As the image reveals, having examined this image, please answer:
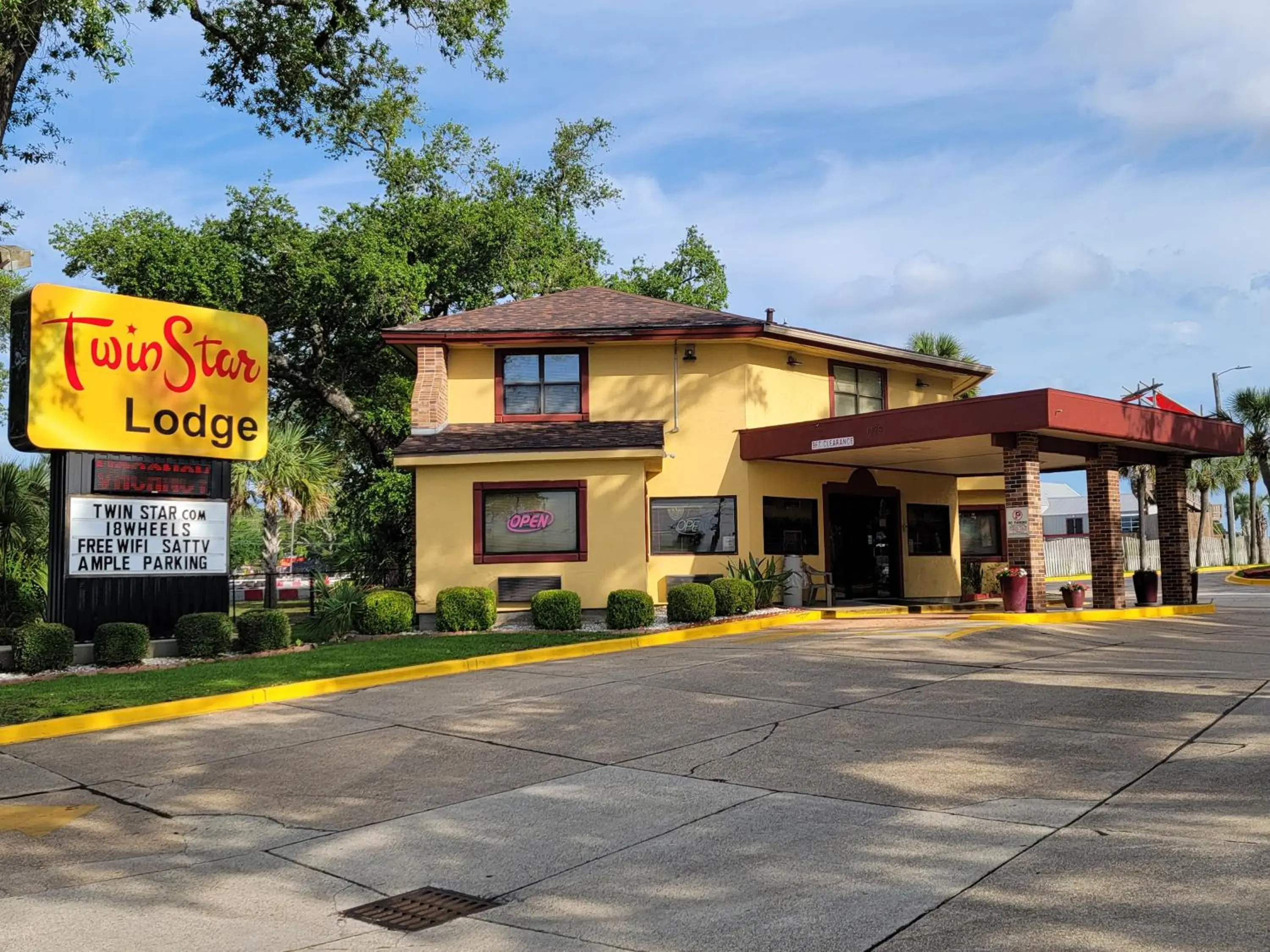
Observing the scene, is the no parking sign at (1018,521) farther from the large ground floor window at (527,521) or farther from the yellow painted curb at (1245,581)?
the yellow painted curb at (1245,581)

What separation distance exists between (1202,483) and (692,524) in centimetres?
4751

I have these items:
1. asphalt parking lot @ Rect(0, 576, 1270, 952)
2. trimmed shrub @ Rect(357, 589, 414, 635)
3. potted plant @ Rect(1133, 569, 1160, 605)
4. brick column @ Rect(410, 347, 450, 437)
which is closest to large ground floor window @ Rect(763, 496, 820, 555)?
potted plant @ Rect(1133, 569, 1160, 605)

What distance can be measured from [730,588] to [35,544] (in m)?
14.2

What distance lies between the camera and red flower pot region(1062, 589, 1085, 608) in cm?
2070

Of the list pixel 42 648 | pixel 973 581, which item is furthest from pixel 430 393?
pixel 973 581

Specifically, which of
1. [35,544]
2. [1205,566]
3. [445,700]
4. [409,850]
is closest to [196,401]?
[35,544]

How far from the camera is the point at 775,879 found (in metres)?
5.73

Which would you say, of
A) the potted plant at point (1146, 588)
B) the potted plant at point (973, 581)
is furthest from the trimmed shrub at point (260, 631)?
the potted plant at point (973, 581)

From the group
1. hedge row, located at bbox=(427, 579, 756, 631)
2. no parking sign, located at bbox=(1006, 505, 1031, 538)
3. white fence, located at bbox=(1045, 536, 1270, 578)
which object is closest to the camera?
no parking sign, located at bbox=(1006, 505, 1031, 538)

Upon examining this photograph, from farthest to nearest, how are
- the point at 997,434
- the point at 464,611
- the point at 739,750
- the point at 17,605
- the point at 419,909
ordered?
the point at 17,605 < the point at 464,611 < the point at 997,434 < the point at 739,750 < the point at 419,909

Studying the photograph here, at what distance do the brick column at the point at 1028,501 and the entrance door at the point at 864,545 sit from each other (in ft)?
17.3

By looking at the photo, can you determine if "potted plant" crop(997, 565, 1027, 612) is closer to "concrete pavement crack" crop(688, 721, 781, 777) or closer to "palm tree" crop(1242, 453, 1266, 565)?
"concrete pavement crack" crop(688, 721, 781, 777)

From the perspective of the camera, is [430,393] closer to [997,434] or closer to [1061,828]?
[997,434]

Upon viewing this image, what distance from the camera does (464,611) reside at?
19828 mm
